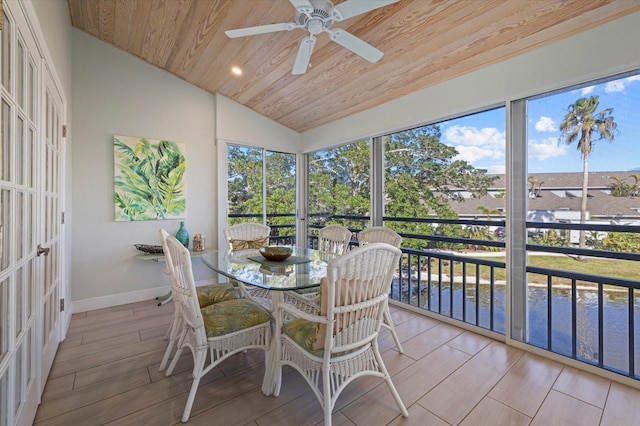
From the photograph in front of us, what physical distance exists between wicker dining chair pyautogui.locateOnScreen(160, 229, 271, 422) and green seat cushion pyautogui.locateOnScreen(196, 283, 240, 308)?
23cm

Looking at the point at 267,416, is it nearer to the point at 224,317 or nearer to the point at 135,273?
the point at 224,317

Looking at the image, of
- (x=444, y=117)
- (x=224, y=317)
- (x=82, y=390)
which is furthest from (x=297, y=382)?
(x=444, y=117)

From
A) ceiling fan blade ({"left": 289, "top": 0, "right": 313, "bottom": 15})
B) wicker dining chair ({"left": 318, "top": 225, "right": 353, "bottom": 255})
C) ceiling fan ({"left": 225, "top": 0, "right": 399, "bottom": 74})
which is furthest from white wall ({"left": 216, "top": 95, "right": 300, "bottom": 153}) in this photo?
ceiling fan blade ({"left": 289, "top": 0, "right": 313, "bottom": 15})

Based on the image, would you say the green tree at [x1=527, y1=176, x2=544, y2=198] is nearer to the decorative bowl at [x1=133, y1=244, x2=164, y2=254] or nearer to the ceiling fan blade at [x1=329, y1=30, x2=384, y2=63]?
the ceiling fan blade at [x1=329, y1=30, x2=384, y2=63]

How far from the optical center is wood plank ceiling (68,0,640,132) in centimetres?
199

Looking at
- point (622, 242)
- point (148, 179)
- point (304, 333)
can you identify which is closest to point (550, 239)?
point (622, 242)

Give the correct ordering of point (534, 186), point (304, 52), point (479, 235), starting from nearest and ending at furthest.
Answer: point (304, 52) < point (534, 186) < point (479, 235)

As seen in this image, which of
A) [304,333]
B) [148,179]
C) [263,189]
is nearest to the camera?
[304,333]

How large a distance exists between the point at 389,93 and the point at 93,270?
385 cm

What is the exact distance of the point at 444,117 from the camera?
9.29 feet

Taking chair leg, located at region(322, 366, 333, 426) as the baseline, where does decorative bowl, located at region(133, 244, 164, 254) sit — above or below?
above

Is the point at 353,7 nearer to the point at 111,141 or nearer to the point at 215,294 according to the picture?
the point at 215,294

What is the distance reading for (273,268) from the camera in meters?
2.10

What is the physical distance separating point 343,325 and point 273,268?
2.65ft
